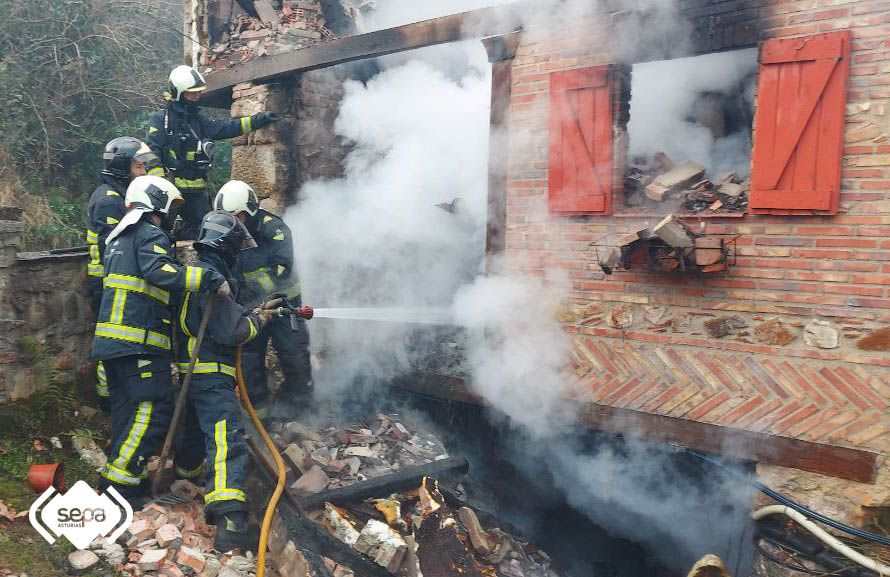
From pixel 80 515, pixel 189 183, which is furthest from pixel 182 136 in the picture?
pixel 80 515

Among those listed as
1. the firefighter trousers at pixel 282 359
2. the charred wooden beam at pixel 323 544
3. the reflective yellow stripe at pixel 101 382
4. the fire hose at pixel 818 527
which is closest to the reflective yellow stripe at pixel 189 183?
the firefighter trousers at pixel 282 359

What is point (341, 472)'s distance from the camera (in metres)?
5.37

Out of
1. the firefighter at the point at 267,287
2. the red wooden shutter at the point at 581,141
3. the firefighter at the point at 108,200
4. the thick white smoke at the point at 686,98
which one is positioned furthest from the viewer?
the thick white smoke at the point at 686,98

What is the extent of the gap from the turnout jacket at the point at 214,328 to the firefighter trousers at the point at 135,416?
0.78ft

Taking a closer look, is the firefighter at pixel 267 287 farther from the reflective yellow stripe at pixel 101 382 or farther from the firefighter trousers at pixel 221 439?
the reflective yellow stripe at pixel 101 382

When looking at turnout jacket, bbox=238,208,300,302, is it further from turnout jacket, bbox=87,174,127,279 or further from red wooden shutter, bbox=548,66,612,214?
red wooden shutter, bbox=548,66,612,214

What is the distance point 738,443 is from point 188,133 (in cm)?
553

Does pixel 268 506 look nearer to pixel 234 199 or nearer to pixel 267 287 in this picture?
pixel 267 287

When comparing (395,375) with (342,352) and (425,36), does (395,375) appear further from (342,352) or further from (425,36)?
(425,36)

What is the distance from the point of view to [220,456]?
4.32 meters

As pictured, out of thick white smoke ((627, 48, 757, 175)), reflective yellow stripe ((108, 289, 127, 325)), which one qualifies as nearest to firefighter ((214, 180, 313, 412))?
reflective yellow stripe ((108, 289, 127, 325))

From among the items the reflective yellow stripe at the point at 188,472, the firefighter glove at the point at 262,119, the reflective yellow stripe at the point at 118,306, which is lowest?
the reflective yellow stripe at the point at 188,472

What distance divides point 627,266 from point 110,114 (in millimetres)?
9398

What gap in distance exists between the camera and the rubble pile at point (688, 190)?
187 inches
